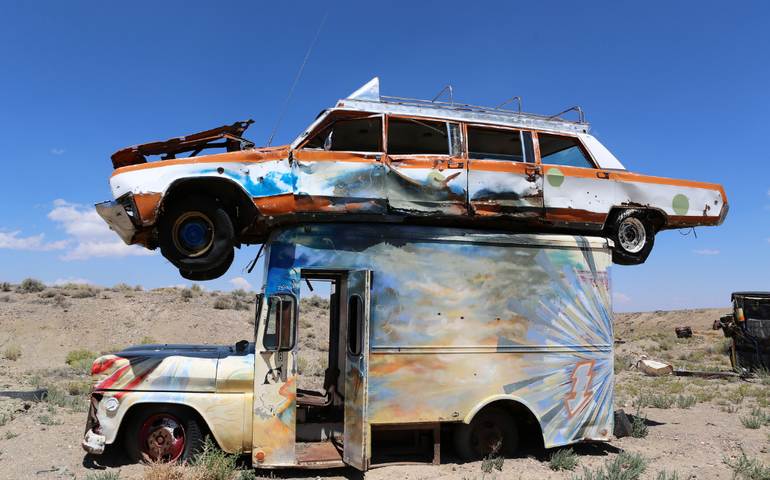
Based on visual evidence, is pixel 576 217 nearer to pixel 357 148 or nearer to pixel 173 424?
pixel 357 148

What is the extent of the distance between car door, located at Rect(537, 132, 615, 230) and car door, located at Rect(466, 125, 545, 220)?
0.56 ft

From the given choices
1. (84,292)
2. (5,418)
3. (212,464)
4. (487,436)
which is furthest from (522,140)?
(84,292)

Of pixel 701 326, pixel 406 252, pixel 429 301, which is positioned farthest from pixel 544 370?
pixel 701 326

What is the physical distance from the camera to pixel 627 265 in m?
8.02

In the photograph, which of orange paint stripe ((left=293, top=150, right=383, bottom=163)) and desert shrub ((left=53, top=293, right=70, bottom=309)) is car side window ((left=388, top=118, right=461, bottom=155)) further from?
desert shrub ((left=53, top=293, right=70, bottom=309))

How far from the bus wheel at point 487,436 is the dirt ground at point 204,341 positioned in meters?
0.17

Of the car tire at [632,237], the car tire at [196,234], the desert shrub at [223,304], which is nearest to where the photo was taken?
the car tire at [196,234]

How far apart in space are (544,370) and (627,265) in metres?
2.18

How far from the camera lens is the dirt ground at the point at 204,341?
6602mm

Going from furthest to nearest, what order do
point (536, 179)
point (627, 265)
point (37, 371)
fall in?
point (37, 371) → point (627, 265) → point (536, 179)

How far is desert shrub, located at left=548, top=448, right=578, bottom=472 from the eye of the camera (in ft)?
22.1

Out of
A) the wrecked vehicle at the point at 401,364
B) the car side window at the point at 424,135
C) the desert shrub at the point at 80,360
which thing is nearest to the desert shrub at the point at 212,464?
the wrecked vehicle at the point at 401,364

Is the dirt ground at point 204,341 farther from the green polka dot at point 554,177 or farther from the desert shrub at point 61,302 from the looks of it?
the green polka dot at point 554,177

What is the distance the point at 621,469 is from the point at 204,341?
19.2m
